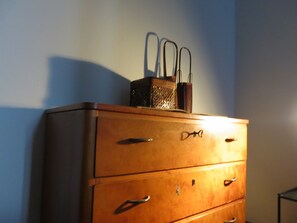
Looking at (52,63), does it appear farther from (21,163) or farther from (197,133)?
(197,133)

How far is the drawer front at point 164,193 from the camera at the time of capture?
85 cm

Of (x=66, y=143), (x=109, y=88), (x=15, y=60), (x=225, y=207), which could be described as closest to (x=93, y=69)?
(x=109, y=88)

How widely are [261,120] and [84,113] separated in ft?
Result: 5.64

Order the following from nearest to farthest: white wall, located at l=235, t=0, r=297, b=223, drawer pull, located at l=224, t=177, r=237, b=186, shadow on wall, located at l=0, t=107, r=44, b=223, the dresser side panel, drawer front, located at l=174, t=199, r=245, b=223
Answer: the dresser side panel
shadow on wall, located at l=0, t=107, r=44, b=223
drawer front, located at l=174, t=199, r=245, b=223
drawer pull, located at l=224, t=177, r=237, b=186
white wall, located at l=235, t=0, r=297, b=223

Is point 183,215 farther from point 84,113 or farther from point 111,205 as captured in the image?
point 84,113

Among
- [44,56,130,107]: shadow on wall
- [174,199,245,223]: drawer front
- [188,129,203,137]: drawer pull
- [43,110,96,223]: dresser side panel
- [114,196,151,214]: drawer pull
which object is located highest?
[44,56,130,107]: shadow on wall

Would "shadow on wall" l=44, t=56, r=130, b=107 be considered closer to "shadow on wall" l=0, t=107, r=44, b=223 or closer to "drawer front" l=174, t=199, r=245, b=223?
"shadow on wall" l=0, t=107, r=44, b=223

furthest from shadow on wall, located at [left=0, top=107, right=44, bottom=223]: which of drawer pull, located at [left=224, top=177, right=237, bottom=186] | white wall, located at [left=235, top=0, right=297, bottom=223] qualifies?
white wall, located at [left=235, top=0, right=297, bottom=223]

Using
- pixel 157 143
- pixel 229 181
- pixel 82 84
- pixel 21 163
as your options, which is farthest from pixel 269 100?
pixel 21 163

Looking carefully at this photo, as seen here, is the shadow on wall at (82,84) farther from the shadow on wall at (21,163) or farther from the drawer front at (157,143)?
the drawer front at (157,143)

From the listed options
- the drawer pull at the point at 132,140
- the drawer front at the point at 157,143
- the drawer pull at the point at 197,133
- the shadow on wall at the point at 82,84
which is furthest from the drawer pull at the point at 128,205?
the shadow on wall at the point at 82,84

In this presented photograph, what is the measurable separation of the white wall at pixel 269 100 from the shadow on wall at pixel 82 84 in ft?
4.10

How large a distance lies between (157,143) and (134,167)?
0.48ft

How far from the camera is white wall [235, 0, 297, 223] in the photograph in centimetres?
190
